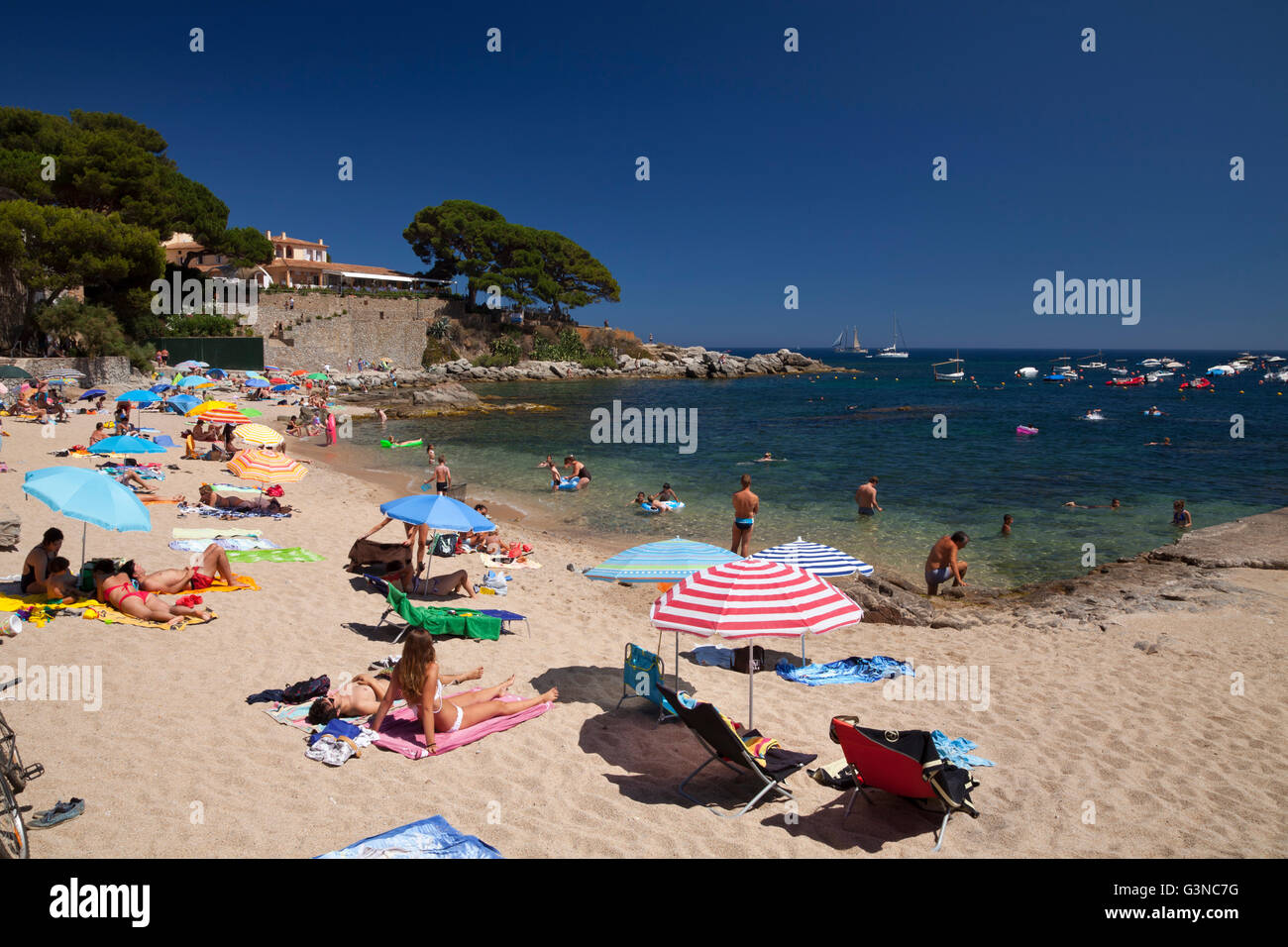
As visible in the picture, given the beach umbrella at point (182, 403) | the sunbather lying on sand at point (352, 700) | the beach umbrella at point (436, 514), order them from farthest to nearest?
the beach umbrella at point (182, 403) < the beach umbrella at point (436, 514) < the sunbather lying on sand at point (352, 700)

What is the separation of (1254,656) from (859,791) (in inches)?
236

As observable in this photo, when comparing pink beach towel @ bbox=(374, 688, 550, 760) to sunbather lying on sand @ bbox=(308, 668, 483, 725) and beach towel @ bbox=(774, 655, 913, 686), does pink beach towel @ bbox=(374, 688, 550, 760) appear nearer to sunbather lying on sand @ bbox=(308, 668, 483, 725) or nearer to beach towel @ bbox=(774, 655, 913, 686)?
sunbather lying on sand @ bbox=(308, 668, 483, 725)

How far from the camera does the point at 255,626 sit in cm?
704

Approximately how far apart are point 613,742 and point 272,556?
20.6 feet

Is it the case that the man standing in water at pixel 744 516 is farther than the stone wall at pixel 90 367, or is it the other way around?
the stone wall at pixel 90 367

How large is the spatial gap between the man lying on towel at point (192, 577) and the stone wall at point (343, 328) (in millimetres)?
40229

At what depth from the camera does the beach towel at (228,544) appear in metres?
9.72

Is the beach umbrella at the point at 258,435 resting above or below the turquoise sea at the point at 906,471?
above

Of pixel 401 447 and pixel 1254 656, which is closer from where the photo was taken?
pixel 1254 656

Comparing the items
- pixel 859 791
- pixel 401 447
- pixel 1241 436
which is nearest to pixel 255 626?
pixel 859 791

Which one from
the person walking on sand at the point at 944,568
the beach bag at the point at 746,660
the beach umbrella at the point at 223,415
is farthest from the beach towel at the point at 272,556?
the person walking on sand at the point at 944,568

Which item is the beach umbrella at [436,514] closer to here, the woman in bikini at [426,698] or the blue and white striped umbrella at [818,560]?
the woman in bikini at [426,698]

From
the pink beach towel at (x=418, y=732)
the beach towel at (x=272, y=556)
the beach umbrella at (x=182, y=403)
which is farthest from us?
the beach umbrella at (x=182, y=403)
